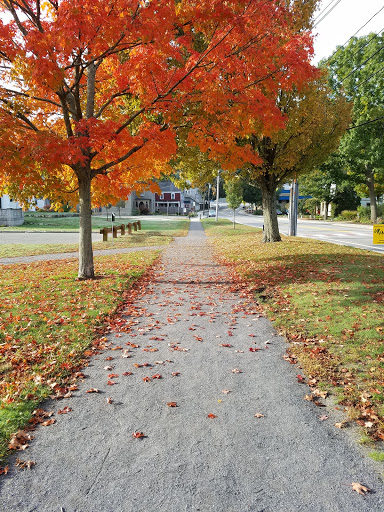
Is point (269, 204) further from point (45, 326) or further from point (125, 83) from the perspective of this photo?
point (45, 326)

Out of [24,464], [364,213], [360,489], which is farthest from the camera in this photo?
[364,213]

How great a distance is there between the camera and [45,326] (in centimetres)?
648

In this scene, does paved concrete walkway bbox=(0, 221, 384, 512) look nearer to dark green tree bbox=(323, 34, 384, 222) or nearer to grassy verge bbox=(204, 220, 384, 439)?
grassy verge bbox=(204, 220, 384, 439)

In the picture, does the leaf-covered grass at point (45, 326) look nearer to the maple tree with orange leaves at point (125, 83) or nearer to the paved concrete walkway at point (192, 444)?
the paved concrete walkway at point (192, 444)

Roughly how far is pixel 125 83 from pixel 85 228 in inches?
156

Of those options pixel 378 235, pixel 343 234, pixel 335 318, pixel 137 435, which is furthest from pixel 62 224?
pixel 137 435

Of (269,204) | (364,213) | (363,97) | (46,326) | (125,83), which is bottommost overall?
(46,326)

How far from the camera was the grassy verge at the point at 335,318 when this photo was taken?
13.7 feet

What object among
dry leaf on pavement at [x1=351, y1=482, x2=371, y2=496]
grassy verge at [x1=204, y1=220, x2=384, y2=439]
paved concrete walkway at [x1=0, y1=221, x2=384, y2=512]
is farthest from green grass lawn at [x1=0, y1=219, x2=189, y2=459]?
grassy verge at [x1=204, y1=220, x2=384, y2=439]

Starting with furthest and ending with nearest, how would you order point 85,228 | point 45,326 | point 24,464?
point 85,228 → point 45,326 → point 24,464

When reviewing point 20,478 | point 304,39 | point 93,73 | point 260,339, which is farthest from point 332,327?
point 304,39

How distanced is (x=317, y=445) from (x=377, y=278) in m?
7.19

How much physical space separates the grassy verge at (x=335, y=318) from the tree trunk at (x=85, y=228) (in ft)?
14.6

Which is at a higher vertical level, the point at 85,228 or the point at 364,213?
the point at 364,213
